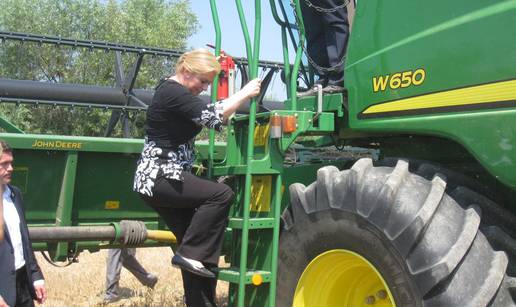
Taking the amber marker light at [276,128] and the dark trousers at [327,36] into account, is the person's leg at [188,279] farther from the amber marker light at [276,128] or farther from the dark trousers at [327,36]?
the dark trousers at [327,36]

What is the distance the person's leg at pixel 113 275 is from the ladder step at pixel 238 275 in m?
3.11

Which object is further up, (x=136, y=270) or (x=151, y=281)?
(x=136, y=270)

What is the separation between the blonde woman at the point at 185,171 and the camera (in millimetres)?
3613

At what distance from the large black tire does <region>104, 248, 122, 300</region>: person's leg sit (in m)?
3.64

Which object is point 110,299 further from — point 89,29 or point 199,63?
point 89,29

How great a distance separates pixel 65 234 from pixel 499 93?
296cm

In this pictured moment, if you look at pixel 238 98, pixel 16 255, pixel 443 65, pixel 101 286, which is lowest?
pixel 101 286

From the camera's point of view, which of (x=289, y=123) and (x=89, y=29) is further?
(x=89, y=29)

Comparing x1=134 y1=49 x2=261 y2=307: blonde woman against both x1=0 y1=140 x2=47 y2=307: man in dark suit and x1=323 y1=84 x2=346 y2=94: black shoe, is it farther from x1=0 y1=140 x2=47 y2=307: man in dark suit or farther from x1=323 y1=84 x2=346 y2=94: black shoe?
x1=0 y1=140 x2=47 y2=307: man in dark suit

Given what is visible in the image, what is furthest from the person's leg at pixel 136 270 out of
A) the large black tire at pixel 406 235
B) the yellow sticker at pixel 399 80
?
the yellow sticker at pixel 399 80

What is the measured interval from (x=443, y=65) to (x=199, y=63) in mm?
1418

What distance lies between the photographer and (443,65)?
2.89 m

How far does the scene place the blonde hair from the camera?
11.9ft

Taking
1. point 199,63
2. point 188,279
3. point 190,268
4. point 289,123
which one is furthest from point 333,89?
point 188,279
